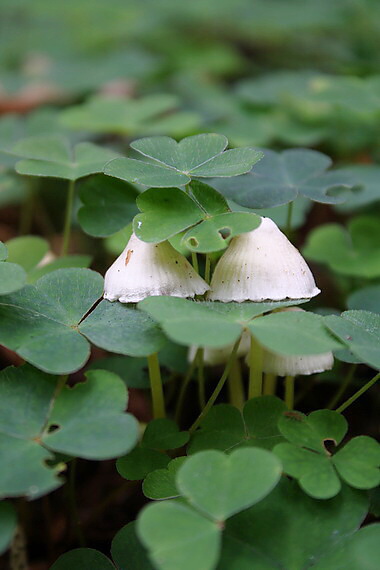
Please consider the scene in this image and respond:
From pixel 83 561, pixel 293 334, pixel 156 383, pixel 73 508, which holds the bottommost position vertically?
pixel 73 508

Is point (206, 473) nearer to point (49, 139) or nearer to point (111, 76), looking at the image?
point (49, 139)

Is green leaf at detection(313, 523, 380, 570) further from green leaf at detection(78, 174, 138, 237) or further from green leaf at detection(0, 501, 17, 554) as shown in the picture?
green leaf at detection(78, 174, 138, 237)

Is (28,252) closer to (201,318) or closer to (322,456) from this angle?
(201,318)

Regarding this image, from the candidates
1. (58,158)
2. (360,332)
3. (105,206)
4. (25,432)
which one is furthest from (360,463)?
(58,158)

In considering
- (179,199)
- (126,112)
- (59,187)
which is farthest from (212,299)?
(59,187)

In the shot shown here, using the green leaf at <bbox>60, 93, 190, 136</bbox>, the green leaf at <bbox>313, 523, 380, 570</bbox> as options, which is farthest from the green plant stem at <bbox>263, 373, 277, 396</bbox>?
the green leaf at <bbox>60, 93, 190, 136</bbox>

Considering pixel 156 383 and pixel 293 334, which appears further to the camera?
pixel 156 383
